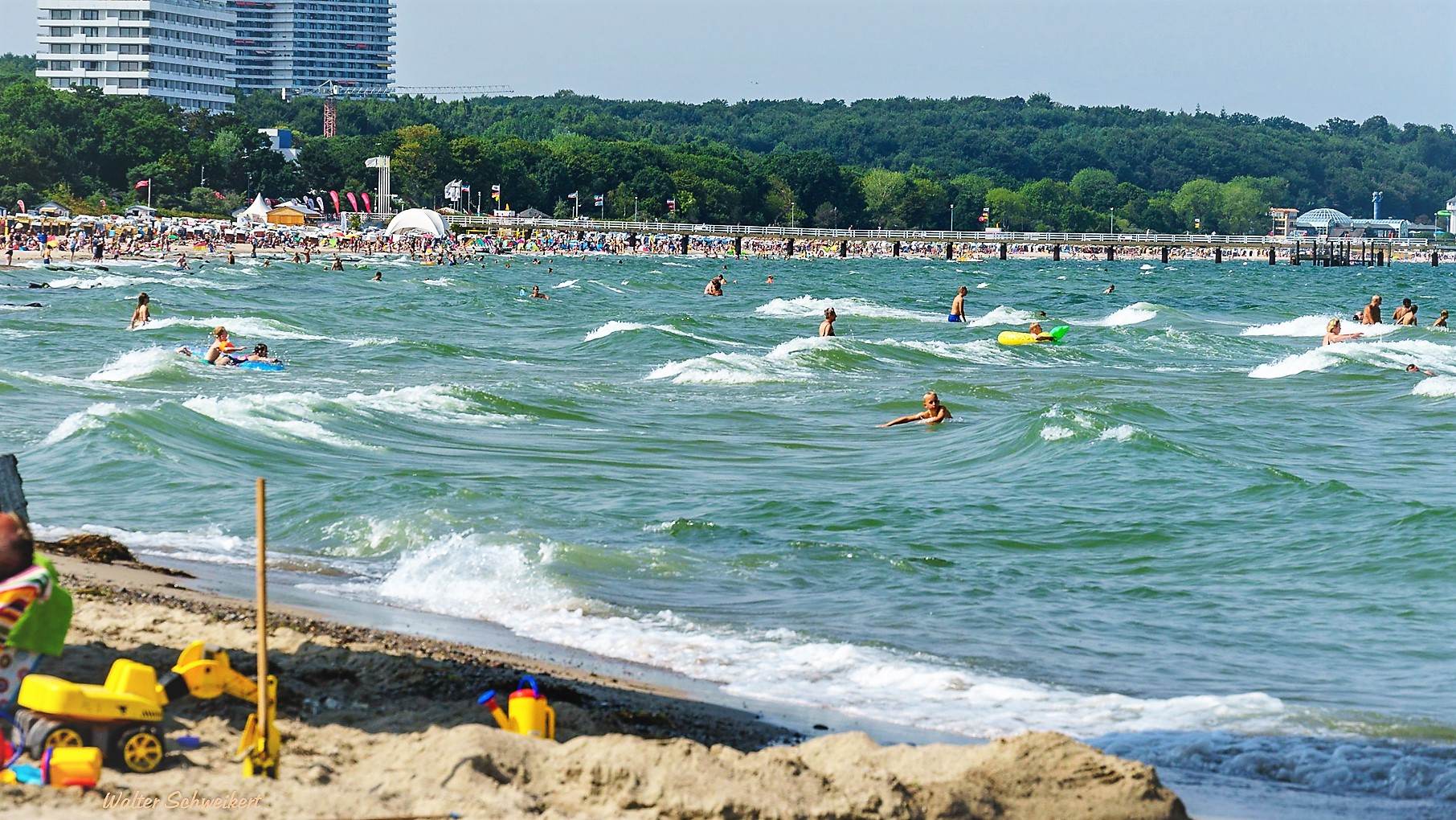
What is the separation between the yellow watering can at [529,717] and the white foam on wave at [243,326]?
27.8 meters

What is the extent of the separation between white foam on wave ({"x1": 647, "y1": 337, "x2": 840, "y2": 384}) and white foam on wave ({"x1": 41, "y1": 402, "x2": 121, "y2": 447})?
35.4ft

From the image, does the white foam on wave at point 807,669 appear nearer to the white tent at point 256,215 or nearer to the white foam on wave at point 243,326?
the white foam on wave at point 243,326

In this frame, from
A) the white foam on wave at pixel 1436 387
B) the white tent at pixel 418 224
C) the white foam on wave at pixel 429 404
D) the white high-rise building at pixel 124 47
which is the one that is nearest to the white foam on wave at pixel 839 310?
the white foam on wave at pixel 1436 387

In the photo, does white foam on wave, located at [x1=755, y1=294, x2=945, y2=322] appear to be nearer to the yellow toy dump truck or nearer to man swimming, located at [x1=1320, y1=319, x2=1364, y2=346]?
man swimming, located at [x1=1320, y1=319, x2=1364, y2=346]

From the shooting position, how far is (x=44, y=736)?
5.90m

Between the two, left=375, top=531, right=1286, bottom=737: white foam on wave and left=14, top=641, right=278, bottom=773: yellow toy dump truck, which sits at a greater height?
left=14, top=641, right=278, bottom=773: yellow toy dump truck

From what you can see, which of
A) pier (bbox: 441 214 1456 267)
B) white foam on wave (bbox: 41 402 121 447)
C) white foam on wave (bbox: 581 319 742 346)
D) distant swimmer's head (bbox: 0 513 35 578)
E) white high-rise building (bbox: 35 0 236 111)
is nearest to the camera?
distant swimmer's head (bbox: 0 513 35 578)

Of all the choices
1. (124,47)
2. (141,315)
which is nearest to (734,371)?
(141,315)

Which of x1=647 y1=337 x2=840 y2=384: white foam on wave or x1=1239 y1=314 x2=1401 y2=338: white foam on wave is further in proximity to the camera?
x1=1239 y1=314 x2=1401 y2=338: white foam on wave

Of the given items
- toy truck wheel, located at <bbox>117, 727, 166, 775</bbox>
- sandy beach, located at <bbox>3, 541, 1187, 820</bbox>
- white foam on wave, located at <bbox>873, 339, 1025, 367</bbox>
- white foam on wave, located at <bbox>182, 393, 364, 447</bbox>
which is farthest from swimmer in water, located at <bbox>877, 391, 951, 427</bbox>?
toy truck wheel, located at <bbox>117, 727, 166, 775</bbox>

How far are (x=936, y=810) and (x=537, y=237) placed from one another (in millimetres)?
109221

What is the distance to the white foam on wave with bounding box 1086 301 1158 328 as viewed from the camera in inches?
1930

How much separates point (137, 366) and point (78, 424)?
8652mm

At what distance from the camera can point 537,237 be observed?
113688mm
